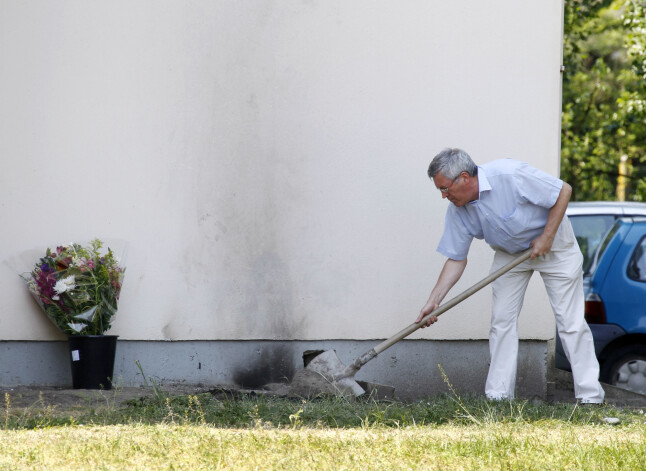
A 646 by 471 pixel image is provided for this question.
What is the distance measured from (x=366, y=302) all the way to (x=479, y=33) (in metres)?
2.20

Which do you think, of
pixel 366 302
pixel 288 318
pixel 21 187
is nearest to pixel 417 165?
pixel 366 302

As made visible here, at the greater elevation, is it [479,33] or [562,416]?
[479,33]

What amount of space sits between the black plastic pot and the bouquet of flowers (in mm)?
105

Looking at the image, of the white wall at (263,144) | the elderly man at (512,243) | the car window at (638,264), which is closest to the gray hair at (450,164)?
the elderly man at (512,243)

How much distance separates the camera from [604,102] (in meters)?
18.0

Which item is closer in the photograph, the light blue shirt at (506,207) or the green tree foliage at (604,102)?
the light blue shirt at (506,207)

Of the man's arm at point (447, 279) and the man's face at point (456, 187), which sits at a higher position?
the man's face at point (456, 187)

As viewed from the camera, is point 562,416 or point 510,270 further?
point 510,270

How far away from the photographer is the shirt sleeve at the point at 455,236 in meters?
5.73

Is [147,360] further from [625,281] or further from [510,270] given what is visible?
[625,281]

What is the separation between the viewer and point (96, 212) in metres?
6.17

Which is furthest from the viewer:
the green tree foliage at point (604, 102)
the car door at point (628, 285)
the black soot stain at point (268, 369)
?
the green tree foliage at point (604, 102)

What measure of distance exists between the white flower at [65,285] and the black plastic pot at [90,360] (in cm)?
33

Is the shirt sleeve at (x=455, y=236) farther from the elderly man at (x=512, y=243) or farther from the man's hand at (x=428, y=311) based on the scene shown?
the man's hand at (x=428, y=311)
